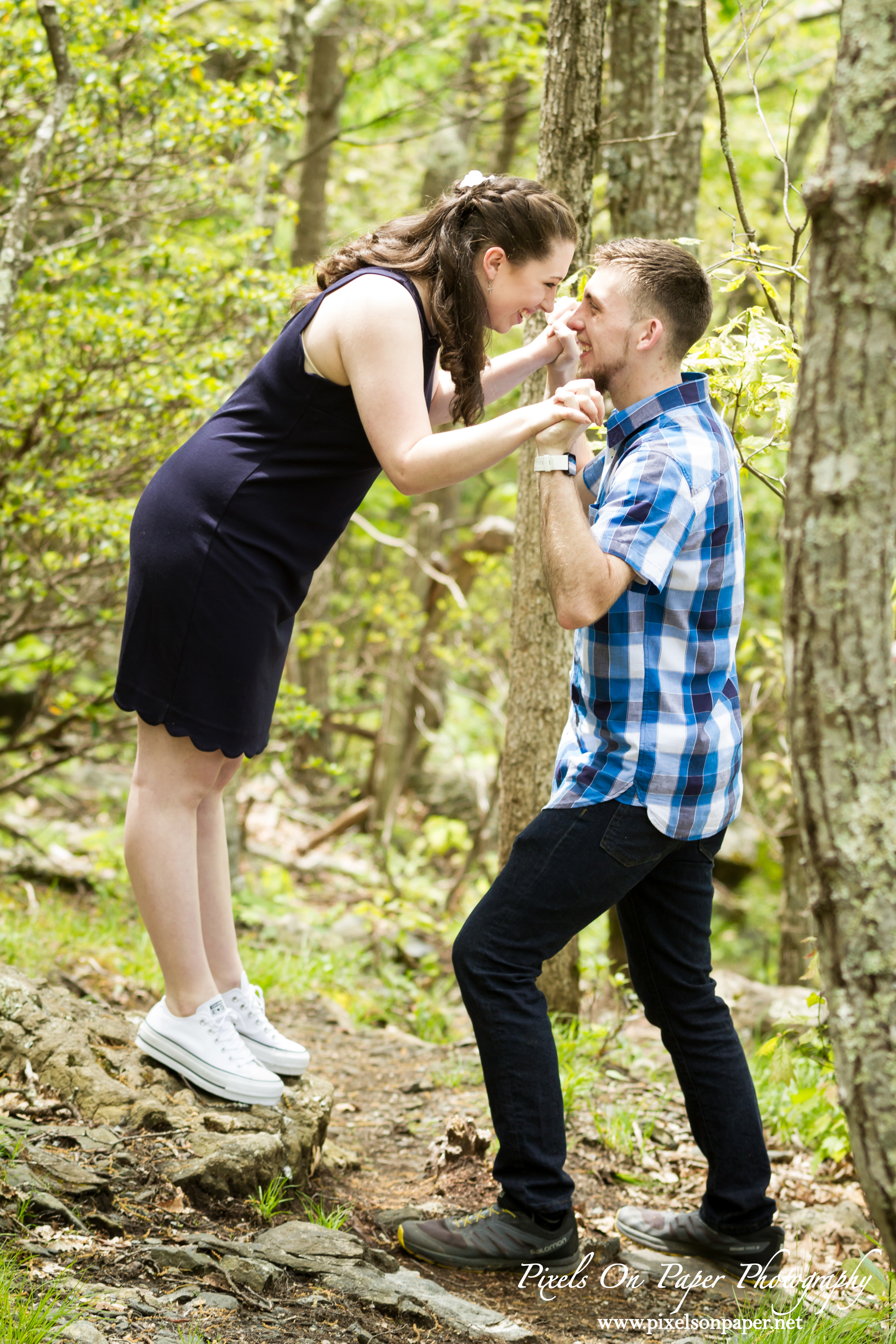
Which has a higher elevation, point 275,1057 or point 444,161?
point 444,161

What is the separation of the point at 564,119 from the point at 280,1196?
3.22 metres

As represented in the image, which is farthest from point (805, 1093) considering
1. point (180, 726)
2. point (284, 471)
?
point (284, 471)

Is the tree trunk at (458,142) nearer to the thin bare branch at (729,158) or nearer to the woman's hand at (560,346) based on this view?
the thin bare branch at (729,158)

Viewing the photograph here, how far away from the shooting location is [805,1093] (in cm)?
319

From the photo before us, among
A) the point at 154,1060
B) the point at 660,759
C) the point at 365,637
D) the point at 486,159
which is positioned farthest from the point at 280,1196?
the point at 486,159

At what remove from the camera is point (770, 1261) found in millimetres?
2426

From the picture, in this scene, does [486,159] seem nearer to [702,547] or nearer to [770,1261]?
[702,547]

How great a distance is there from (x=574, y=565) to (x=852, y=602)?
667 millimetres

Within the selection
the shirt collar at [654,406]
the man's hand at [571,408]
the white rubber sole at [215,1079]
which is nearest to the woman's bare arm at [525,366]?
the shirt collar at [654,406]

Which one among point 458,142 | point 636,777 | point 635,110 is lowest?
point 636,777

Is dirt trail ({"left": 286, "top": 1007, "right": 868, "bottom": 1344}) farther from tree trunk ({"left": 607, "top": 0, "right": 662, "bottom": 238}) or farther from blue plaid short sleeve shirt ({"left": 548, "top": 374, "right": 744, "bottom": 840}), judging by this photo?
tree trunk ({"left": 607, "top": 0, "right": 662, "bottom": 238})

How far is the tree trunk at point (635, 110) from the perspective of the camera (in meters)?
4.45

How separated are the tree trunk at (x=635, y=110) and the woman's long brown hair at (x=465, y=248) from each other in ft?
7.63

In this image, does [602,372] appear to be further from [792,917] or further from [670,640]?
[792,917]
